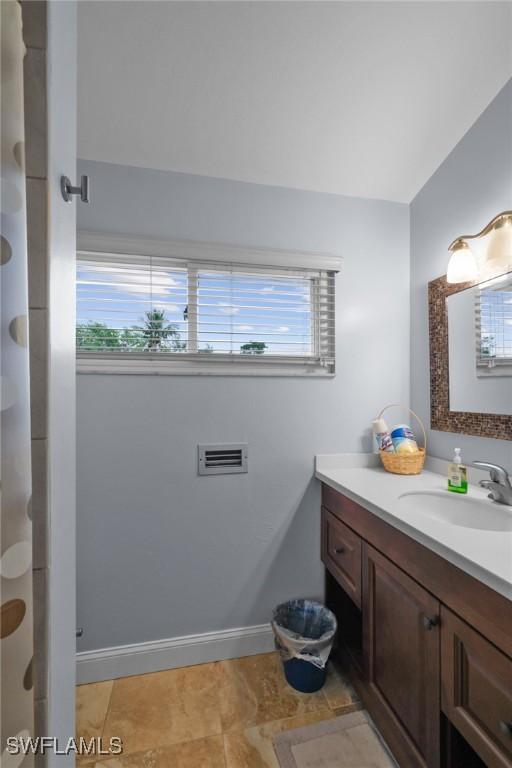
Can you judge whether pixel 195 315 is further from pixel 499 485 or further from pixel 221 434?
pixel 499 485

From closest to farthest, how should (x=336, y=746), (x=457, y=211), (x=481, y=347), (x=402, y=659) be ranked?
(x=402, y=659) → (x=336, y=746) → (x=481, y=347) → (x=457, y=211)

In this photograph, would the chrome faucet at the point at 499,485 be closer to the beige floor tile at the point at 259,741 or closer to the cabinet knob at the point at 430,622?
the cabinet knob at the point at 430,622

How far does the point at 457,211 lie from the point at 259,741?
2.23 m

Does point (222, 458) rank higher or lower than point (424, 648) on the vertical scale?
higher

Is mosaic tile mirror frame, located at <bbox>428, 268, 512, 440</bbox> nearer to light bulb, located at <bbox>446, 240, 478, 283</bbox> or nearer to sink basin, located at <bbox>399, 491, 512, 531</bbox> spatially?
light bulb, located at <bbox>446, 240, 478, 283</bbox>

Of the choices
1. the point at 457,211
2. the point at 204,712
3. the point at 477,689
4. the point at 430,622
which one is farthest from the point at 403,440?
the point at 204,712

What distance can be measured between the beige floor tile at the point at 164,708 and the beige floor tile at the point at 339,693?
1.49ft

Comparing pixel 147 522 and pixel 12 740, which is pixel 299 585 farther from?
pixel 12 740

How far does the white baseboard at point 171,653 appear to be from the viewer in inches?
56.7

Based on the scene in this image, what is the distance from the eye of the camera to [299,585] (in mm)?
1641

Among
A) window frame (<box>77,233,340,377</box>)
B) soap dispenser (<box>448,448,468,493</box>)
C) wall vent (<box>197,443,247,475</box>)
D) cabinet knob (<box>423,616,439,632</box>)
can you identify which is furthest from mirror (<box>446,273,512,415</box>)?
wall vent (<box>197,443,247,475</box>)

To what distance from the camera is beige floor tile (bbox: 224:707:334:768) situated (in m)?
1.12

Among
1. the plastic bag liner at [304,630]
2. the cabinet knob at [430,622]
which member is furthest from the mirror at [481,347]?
the plastic bag liner at [304,630]

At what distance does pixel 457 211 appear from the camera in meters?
1.47
